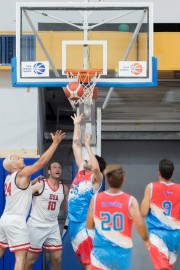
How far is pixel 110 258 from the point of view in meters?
6.28

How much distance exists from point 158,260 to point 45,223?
2113 millimetres

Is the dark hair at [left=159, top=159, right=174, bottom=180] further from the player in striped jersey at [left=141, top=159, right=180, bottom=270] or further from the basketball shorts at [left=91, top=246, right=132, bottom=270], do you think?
the basketball shorts at [left=91, top=246, right=132, bottom=270]

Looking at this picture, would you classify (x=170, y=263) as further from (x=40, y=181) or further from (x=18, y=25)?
(x=18, y=25)

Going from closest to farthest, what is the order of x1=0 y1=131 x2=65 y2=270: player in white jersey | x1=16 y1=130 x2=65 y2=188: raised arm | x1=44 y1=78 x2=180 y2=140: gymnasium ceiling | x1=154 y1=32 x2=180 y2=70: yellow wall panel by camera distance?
x1=16 y1=130 x2=65 y2=188: raised arm
x1=0 y1=131 x2=65 y2=270: player in white jersey
x1=154 y1=32 x2=180 y2=70: yellow wall panel
x1=44 y1=78 x2=180 y2=140: gymnasium ceiling

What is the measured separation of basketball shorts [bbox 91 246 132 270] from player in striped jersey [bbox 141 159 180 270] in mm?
1189

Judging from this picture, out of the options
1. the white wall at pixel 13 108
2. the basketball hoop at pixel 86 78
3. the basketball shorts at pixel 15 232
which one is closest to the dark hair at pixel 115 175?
the basketball shorts at pixel 15 232

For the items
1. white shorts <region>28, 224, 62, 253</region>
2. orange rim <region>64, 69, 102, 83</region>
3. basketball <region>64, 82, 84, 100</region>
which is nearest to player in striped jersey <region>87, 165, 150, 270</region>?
basketball <region>64, 82, 84, 100</region>

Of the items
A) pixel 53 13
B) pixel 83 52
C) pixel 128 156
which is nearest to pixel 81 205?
pixel 83 52

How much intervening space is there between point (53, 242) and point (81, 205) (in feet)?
3.19

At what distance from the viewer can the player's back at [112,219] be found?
6.29m

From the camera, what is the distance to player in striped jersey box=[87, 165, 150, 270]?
628 centimetres

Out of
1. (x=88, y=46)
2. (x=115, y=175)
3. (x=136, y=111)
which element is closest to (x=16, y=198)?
(x=115, y=175)

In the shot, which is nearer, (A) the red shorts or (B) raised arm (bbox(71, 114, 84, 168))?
(A) the red shorts

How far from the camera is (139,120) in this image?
44.1 feet
